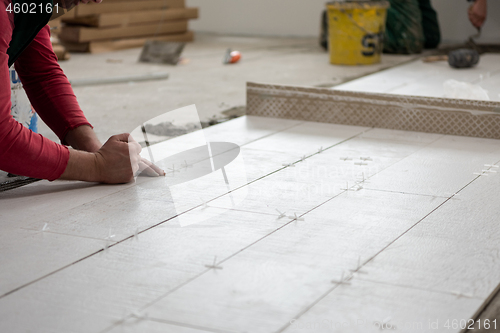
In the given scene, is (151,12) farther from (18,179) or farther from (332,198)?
(332,198)

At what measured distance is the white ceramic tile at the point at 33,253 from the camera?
4.80ft

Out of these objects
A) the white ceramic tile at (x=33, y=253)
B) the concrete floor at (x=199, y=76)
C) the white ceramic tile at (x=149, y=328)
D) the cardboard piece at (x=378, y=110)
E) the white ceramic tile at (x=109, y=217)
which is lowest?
the concrete floor at (x=199, y=76)

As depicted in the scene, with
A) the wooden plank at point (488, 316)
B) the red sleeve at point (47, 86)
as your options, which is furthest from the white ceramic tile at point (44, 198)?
the wooden plank at point (488, 316)

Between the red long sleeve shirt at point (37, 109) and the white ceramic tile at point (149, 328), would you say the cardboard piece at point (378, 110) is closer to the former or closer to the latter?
the red long sleeve shirt at point (37, 109)

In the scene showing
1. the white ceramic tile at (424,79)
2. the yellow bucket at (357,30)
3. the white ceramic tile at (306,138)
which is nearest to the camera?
the white ceramic tile at (306,138)

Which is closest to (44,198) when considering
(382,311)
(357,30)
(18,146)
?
(18,146)

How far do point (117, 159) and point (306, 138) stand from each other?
1.10 m

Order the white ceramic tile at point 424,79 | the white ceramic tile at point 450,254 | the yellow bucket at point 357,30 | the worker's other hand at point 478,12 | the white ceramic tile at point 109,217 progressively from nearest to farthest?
the white ceramic tile at point 450,254 → the white ceramic tile at point 109,217 → the white ceramic tile at point 424,79 → the yellow bucket at point 357,30 → the worker's other hand at point 478,12

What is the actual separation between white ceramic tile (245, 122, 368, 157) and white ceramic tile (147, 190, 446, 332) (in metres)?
0.74

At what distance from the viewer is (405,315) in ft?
4.15

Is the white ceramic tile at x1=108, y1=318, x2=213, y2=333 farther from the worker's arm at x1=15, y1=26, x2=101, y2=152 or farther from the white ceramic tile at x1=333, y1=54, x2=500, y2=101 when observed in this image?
the white ceramic tile at x1=333, y1=54, x2=500, y2=101

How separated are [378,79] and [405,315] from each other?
3.72 metres

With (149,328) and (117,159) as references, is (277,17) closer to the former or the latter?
(117,159)

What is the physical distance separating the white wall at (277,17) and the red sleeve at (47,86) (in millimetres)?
6184
